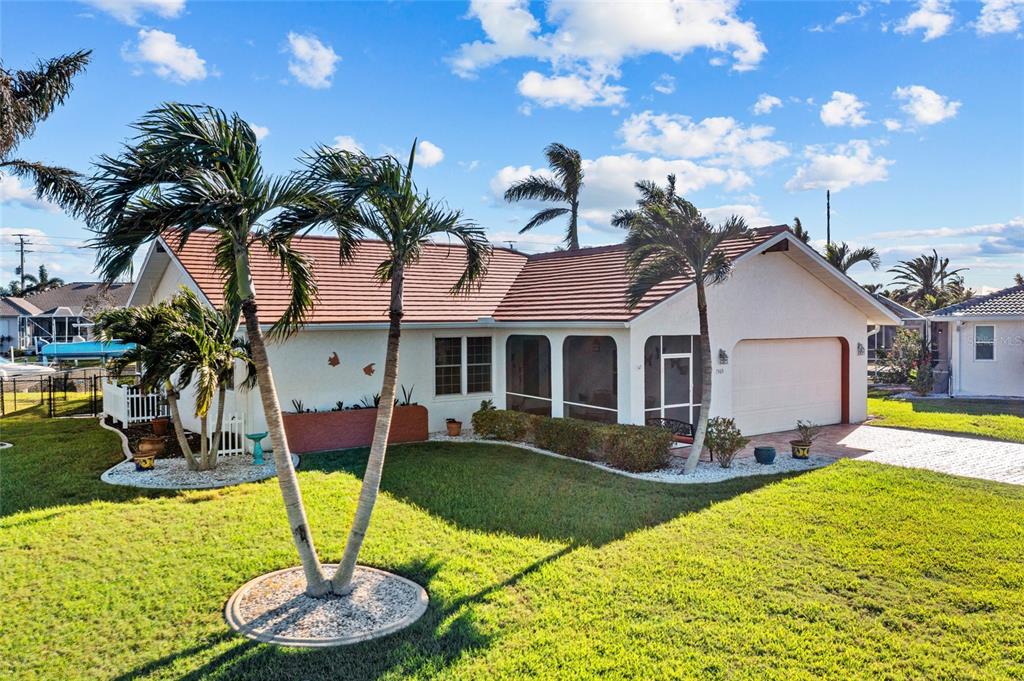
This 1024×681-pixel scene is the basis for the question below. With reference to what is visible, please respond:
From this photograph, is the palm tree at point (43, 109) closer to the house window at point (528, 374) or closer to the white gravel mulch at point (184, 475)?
the white gravel mulch at point (184, 475)

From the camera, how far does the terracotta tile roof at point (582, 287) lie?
14.2 meters

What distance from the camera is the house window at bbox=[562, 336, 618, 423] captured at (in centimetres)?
1545

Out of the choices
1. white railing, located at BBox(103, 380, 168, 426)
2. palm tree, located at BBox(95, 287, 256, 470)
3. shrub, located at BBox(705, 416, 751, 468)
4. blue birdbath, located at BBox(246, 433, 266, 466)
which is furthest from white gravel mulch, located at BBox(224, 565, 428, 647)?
white railing, located at BBox(103, 380, 168, 426)

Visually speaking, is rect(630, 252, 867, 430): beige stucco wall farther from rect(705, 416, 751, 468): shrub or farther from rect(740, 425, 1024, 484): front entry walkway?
rect(740, 425, 1024, 484): front entry walkway

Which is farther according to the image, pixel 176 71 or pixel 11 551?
pixel 176 71

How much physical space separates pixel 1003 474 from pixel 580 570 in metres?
10.1

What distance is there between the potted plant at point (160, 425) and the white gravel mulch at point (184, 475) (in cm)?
241

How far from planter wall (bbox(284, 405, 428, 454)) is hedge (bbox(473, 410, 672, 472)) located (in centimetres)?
176

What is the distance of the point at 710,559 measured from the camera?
7.74 meters

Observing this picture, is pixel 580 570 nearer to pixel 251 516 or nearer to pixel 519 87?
pixel 251 516

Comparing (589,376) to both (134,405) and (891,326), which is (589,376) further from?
(891,326)

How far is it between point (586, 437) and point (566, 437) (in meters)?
0.66

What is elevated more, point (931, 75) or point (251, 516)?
point (931, 75)

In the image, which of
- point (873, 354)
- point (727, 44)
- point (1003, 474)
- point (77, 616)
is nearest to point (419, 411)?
point (77, 616)
